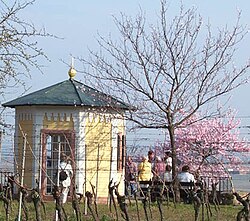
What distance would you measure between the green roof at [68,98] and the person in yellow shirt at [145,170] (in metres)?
1.97

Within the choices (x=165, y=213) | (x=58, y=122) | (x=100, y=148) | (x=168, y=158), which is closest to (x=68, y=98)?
(x=58, y=122)

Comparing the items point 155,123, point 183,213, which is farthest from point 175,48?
point 183,213

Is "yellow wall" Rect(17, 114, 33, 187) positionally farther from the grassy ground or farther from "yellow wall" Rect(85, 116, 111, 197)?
the grassy ground

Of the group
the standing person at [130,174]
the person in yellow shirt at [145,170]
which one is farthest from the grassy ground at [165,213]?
the standing person at [130,174]

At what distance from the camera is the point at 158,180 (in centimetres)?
2158

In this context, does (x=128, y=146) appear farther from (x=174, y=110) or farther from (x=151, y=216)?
(x=151, y=216)

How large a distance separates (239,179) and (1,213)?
13.8m

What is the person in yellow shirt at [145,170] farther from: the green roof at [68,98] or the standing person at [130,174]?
the green roof at [68,98]

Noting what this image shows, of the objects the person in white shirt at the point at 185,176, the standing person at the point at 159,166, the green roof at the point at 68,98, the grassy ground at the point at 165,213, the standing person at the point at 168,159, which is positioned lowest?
the grassy ground at the point at 165,213

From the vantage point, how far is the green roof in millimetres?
23841

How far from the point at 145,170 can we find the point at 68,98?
3.25m

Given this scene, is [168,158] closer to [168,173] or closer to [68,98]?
[168,173]

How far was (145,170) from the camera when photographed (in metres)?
23.1

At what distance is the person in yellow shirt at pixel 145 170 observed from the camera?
75.7 ft
